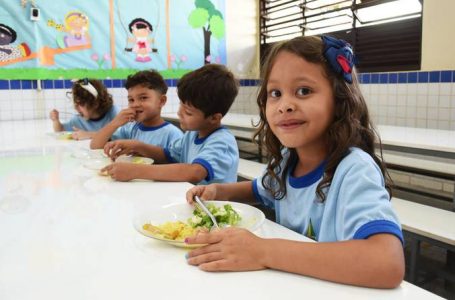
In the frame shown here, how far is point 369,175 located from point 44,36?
3.91m

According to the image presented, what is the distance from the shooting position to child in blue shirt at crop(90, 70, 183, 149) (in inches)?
84.4

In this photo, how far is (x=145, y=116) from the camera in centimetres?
224

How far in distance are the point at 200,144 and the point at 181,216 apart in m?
0.74

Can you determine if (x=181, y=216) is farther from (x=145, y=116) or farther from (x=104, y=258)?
(x=145, y=116)

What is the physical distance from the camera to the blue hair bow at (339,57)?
35.1 inches

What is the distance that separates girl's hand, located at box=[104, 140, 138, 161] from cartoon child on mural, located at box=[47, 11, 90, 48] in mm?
2713

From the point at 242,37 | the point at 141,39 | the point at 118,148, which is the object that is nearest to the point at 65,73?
the point at 141,39

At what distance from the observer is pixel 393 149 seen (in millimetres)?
2078

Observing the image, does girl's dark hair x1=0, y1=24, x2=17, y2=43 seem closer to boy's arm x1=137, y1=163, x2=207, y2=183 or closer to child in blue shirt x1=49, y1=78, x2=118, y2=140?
child in blue shirt x1=49, y1=78, x2=118, y2=140

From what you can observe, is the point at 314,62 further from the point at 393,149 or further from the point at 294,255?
the point at 393,149

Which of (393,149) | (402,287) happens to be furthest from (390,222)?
(393,149)

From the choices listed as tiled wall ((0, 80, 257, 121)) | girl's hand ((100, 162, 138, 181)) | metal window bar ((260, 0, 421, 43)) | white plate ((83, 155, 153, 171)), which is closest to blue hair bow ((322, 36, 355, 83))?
girl's hand ((100, 162, 138, 181))

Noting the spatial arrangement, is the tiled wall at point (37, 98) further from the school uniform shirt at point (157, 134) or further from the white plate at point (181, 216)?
the white plate at point (181, 216)

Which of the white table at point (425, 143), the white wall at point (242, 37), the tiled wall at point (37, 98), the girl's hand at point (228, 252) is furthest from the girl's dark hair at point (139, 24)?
the girl's hand at point (228, 252)
